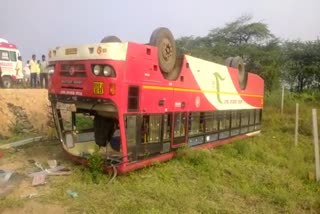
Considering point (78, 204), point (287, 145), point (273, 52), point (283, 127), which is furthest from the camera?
point (273, 52)

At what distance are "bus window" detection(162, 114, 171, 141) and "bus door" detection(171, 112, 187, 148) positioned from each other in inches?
6.8

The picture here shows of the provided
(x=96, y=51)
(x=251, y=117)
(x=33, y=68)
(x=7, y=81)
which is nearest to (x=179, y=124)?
(x=96, y=51)

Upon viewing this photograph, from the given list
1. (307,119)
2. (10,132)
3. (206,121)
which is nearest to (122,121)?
(206,121)

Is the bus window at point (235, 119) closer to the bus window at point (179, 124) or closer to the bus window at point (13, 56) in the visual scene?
the bus window at point (179, 124)

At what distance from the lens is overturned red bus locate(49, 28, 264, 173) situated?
599 cm

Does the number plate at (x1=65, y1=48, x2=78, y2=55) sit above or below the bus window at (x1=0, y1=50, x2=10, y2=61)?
below

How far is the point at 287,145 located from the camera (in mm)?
11883

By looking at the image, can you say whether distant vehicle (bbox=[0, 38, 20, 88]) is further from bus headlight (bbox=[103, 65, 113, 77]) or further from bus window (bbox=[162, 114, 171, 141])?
bus headlight (bbox=[103, 65, 113, 77])

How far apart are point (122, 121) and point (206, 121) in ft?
11.8

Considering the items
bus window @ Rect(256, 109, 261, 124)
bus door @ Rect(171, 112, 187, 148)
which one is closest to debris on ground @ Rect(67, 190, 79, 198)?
bus door @ Rect(171, 112, 187, 148)

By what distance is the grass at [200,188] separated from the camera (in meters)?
5.25

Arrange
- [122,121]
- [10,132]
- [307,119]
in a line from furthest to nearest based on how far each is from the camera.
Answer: [307,119] < [10,132] < [122,121]

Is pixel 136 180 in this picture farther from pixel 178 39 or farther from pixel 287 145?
pixel 178 39

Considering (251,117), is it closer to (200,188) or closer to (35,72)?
(200,188)
